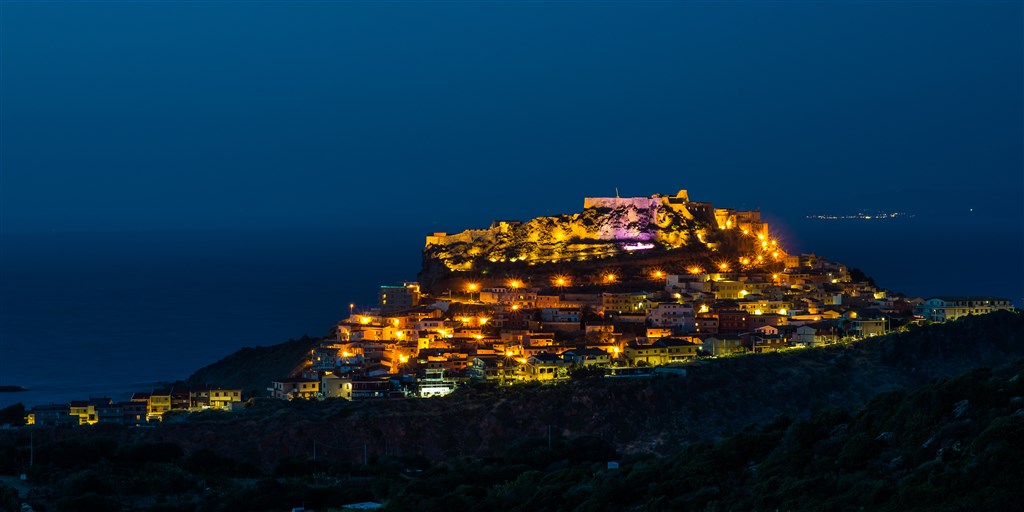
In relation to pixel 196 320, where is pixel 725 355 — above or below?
below

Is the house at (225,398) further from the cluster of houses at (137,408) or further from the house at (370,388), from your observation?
the house at (370,388)

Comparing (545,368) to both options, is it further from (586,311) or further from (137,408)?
(137,408)

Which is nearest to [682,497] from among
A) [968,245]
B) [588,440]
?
[588,440]

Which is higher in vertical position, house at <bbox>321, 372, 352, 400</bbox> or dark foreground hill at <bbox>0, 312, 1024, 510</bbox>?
house at <bbox>321, 372, 352, 400</bbox>

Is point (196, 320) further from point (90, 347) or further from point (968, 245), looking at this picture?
point (968, 245)

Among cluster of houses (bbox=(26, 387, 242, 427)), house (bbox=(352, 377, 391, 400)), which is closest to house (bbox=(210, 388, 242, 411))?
cluster of houses (bbox=(26, 387, 242, 427))

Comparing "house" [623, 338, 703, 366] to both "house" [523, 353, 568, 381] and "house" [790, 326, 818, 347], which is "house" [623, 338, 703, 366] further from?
"house" [790, 326, 818, 347]
